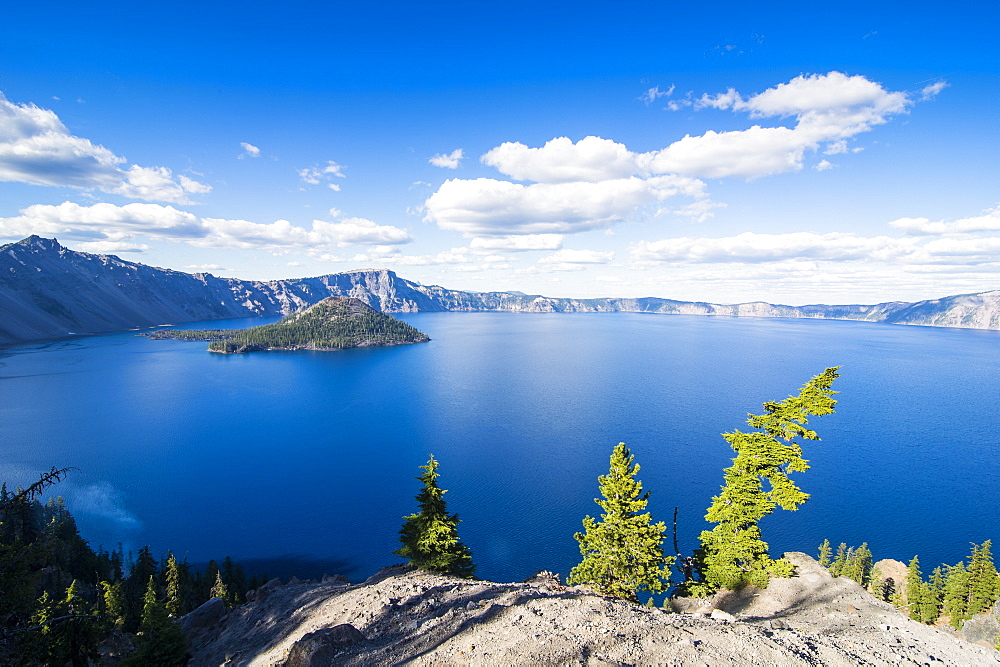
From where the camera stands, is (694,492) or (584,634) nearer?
(584,634)

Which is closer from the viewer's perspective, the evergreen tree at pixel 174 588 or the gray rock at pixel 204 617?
the gray rock at pixel 204 617

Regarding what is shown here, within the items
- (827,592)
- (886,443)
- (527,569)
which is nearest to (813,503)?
(886,443)

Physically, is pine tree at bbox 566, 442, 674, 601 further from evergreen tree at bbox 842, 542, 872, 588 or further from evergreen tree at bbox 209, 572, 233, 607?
evergreen tree at bbox 209, 572, 233, 607

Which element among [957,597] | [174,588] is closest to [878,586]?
[957,597]

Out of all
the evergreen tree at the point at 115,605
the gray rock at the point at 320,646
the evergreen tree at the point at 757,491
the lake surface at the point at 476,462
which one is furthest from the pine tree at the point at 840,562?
the evergreen tree at the point at 115,605

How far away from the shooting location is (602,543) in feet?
112

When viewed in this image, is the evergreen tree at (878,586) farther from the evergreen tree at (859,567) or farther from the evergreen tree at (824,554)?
the evergreen tree at (824,554)

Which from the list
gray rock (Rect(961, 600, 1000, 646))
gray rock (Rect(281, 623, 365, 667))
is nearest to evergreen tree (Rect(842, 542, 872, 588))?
gray rock (Rect(961, 600, 1000, 646))

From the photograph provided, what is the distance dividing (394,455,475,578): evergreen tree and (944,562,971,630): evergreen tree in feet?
197

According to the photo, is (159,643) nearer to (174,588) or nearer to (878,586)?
(174,588)

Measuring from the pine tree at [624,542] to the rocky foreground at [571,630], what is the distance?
8.29 ft

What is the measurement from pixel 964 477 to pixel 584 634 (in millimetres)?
116596

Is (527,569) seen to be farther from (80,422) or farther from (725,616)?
(80,422)

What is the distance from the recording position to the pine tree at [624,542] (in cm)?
3353
